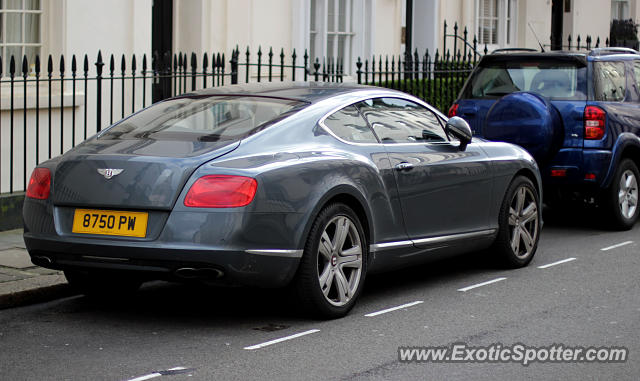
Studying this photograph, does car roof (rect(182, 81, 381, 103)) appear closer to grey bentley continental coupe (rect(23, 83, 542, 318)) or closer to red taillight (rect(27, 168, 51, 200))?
grey bentley continental coupe (rect(23, 83, 542, 318))

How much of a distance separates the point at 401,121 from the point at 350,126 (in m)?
0.63

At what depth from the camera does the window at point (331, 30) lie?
16.7 meters

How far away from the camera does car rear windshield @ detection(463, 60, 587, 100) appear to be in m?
11.3

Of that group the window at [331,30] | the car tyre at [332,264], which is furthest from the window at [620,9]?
the car tyre at [332,264]

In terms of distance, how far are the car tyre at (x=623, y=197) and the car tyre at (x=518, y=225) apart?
221cm

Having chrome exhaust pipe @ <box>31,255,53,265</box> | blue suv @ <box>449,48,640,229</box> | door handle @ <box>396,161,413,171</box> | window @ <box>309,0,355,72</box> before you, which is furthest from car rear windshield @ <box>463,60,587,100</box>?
chrome exhaust pipe @ <box>31,255,53,265</box>

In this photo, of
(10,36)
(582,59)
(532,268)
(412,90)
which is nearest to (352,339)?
(532,268)

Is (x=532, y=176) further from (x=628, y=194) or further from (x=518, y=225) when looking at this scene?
(x=628, y=194)

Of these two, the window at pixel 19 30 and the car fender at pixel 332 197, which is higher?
the window at pixel 19 30

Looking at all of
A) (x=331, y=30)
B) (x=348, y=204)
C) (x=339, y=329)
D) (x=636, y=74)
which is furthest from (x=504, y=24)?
(x=339, y=329)

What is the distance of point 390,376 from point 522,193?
3.76 metres

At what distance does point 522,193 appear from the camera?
9.11 metres

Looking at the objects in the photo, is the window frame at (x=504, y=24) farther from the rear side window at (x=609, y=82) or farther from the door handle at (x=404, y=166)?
the door handle at (x=404, y=166)

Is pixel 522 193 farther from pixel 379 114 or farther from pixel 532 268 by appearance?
pixel 379 114
